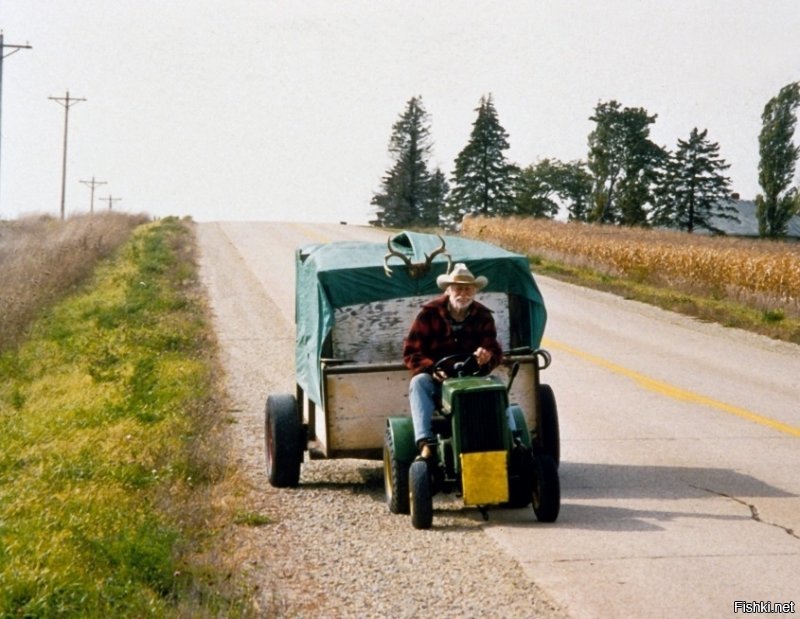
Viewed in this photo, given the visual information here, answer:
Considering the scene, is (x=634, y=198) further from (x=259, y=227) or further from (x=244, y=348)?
(x=244, y=348)

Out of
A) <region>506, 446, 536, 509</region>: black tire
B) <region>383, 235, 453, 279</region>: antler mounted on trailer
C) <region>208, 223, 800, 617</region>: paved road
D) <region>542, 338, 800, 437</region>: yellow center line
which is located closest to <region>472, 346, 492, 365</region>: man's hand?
<region>506, 446, 536, 509</region>: black tire

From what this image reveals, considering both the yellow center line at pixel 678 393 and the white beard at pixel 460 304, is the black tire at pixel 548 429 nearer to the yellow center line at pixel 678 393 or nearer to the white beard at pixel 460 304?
the white beard at pixel 460 304

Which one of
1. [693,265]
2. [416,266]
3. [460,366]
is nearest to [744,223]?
[693,265]

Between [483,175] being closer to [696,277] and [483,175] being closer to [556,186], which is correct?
[556,186]

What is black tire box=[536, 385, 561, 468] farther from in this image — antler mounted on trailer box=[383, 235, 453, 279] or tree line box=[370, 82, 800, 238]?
tree line box=[370, 82, 800, 238]

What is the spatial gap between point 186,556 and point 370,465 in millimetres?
4153

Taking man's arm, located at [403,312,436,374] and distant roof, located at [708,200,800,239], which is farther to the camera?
distant roof, located at [708,200,800,239]

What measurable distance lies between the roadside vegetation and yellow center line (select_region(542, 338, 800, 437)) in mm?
4509

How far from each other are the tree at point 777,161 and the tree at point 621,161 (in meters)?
20.6

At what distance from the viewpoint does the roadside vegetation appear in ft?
83.1

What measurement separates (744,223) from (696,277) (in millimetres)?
90893

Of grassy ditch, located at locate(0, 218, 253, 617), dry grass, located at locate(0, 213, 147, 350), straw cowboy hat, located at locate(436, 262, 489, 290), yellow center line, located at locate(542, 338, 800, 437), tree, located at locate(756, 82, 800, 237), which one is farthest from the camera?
tree, located at locate(756, 82, 800, 237)

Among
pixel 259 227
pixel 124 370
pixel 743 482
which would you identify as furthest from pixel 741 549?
pixel 259 227

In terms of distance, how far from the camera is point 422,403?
905 centimetres
